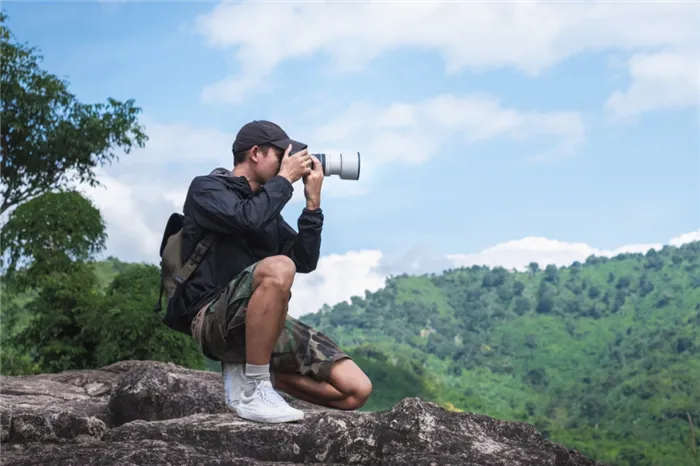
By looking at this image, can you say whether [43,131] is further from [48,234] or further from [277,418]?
[277,418]

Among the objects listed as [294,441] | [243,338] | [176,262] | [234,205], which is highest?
[234,205]

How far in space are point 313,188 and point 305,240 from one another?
283 millimetres

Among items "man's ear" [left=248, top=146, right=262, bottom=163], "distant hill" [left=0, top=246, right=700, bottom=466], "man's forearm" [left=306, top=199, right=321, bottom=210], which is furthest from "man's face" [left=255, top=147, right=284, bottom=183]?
"distant hill" [left=0, top=246, right=700, bottom=466]

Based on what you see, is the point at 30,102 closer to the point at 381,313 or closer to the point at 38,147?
the point at 38,147

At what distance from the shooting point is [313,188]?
5.09 meters

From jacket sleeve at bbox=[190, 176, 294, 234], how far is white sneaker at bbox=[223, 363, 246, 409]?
719mm

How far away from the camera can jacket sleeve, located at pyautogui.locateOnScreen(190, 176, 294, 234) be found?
4.77 m

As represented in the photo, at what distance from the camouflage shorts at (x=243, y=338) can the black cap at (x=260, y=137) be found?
74 centimetres

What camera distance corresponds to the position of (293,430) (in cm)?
470

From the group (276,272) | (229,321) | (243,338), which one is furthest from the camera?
(243,338)

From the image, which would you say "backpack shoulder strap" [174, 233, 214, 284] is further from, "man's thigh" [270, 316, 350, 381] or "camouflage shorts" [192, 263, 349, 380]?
"man's thigh" [270, 316, 350, 381]

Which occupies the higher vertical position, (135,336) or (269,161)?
(269,161)

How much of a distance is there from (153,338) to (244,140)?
12.9 m

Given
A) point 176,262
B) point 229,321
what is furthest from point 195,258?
point 229,321
